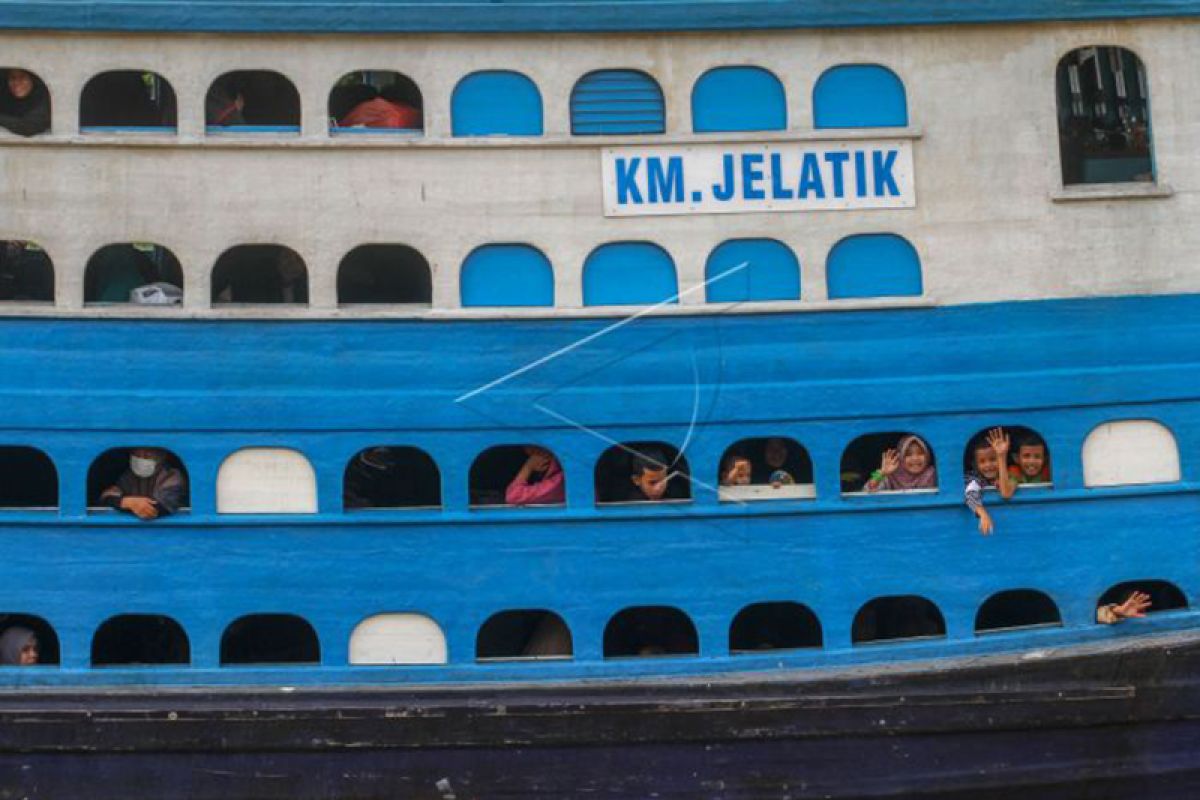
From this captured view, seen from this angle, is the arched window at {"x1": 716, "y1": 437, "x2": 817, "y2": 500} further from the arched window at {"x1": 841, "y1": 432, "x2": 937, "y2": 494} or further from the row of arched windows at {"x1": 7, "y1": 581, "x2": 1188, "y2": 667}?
the row of arched windows at {"x1": 7, "y1": 581, "x2": 1188, "y2": 667}

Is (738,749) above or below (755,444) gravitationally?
below

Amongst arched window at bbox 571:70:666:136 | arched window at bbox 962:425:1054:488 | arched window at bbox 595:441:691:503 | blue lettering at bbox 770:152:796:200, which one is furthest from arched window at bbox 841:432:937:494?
arched window at bbox 571:70:666:136

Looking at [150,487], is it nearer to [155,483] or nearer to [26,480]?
[155,483]

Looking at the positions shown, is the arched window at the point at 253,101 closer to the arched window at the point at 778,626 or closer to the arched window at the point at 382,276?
the arched window at the point at 382,276

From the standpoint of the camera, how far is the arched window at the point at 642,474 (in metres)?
8.88

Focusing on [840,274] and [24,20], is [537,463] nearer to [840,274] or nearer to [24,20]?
[840,274]

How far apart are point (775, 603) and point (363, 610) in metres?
2.56

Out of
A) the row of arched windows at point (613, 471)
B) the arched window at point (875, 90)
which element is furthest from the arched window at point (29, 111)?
the arched window at point (875, 90)

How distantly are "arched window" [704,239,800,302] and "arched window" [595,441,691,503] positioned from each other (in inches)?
38.2

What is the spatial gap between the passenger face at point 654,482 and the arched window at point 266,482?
1.92m

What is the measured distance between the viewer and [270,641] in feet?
31.6

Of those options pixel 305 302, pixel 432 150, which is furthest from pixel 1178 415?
pixel 305 302

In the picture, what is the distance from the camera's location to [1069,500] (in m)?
8.93

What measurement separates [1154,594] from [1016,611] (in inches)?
32.7
